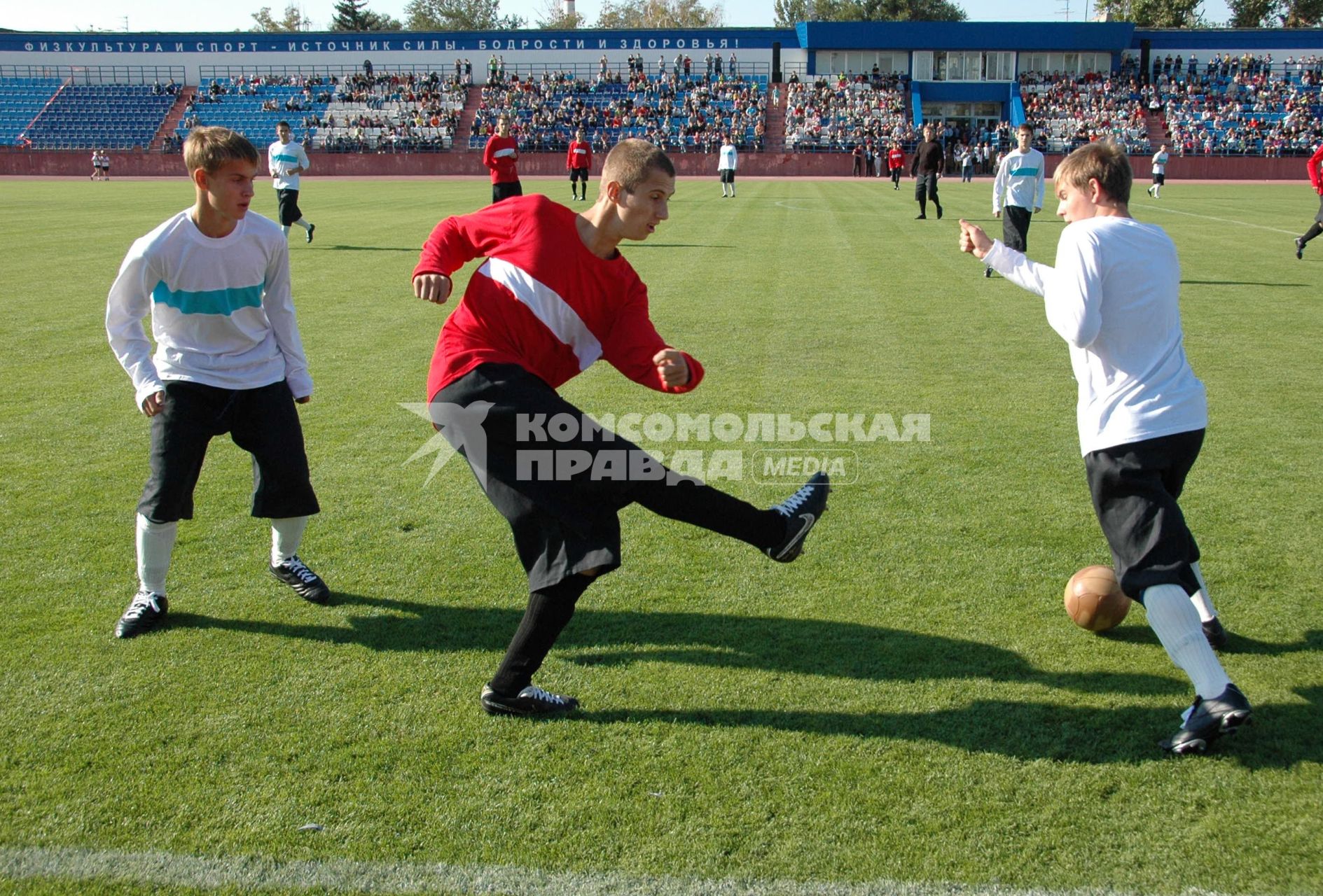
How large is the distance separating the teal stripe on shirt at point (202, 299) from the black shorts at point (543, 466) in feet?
4.51

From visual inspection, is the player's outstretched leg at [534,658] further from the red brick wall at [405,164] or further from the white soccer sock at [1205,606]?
the red brick wall at [405,164]

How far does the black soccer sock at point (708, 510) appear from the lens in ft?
10.9

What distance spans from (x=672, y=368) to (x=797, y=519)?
31.0 inches

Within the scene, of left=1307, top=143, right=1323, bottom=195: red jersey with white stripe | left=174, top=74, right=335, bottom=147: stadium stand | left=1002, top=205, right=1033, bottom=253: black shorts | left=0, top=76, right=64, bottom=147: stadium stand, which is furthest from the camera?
left=0, top=76, right=64, bottom=147: stadium stand

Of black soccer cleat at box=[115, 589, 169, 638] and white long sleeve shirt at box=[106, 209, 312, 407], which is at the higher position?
white long sleeve shirt at box=[106, 209, 312, 407]

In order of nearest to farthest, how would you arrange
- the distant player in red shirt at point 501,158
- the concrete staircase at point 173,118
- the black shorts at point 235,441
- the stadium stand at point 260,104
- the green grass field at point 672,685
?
the green grass field at point 672,685 < the black shorts at point 235,441 < the distant player in red shirt at point 501,158 < the concrete staircase at point 173,118 < the stadium stand at point 260,104

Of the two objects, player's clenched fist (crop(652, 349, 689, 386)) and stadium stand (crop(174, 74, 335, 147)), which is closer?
player's clenched fist (crop(652, 349, 689, 386))

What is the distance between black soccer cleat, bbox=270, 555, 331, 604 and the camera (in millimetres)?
4301

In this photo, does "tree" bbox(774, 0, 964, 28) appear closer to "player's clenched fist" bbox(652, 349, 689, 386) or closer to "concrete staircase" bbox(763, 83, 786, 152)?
"concrete staircase" bbox(763, 83, 786, 152)

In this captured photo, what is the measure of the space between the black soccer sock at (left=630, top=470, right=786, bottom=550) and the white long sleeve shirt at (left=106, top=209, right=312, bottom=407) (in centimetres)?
188

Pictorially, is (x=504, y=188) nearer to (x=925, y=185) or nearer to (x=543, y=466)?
(x=925, y=185)

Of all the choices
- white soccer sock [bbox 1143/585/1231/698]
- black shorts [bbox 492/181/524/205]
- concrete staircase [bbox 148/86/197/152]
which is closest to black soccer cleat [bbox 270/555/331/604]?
white soccer sock [bbox 1143/585/1231/698]

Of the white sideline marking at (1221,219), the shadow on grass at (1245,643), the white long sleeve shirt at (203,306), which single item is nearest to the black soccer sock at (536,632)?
the white long sleeve shirt at (203,306)

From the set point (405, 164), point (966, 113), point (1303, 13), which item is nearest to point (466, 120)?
point (405, 164)
